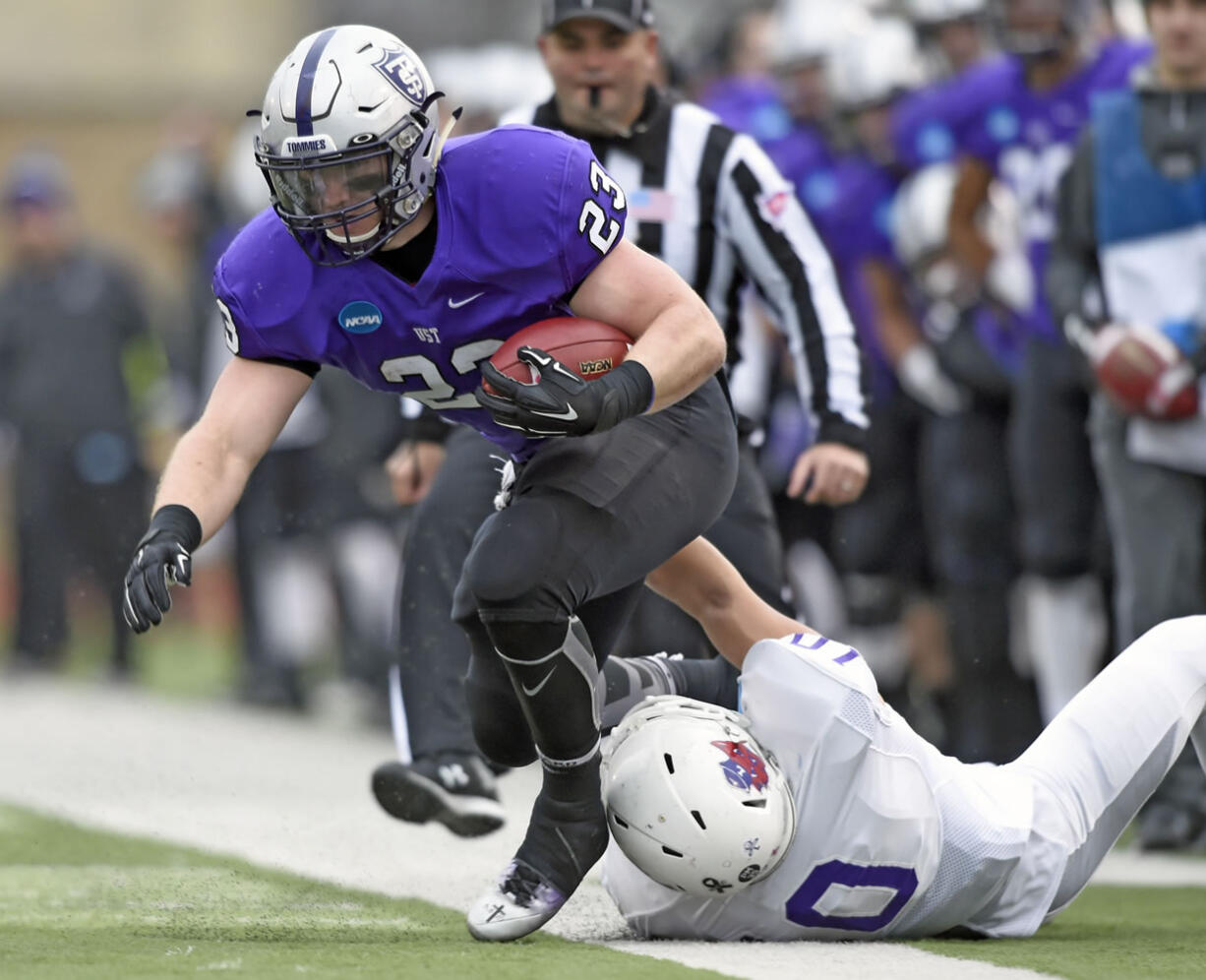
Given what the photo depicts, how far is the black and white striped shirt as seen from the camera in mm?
6074

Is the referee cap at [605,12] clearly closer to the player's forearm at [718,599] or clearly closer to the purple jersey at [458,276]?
the purple jersey at [458,276]

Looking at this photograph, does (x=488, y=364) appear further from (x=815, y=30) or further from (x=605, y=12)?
(x=815, y=30)

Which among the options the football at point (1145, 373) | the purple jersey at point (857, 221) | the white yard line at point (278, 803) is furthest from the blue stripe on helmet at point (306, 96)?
the purple jersey at point (857, 221)

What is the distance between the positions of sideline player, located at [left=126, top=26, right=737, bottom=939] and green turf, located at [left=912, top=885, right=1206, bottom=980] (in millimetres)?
802

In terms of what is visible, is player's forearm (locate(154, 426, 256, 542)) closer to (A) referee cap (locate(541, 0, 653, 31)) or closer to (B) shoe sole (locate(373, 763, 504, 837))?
(B) shoe sole (locate(373, 763, 504, 837))

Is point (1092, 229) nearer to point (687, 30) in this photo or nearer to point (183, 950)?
point (183, 950)

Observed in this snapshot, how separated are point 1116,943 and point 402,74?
7.17ft

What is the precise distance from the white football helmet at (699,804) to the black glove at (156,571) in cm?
89

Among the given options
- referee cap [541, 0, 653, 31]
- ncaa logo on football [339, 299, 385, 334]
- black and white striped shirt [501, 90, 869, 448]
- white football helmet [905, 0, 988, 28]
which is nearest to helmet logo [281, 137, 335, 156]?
ncaa logo on football [339, 299, 385, 334]

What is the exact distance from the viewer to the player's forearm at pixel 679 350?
4.70m

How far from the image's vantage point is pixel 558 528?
468cm

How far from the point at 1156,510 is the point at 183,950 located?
10.6ft

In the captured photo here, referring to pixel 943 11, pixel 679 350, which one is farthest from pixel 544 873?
pixel 943 11

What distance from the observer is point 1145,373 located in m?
6.72
